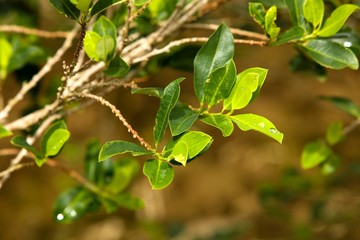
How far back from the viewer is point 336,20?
0.87 meters

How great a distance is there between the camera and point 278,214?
5.92ft

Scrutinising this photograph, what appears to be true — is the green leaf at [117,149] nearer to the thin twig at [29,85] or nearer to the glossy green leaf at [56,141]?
the glossy green leaf at [56,141]

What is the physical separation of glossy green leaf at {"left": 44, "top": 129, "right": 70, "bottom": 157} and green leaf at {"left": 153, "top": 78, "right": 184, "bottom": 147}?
21cm

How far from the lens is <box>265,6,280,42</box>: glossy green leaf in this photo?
0.82 meters

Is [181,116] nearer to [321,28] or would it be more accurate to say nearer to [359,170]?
[321,28]

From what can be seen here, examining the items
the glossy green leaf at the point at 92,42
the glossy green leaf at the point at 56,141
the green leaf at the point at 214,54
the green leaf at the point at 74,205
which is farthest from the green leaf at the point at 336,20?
the green leaf at the point at 74,205

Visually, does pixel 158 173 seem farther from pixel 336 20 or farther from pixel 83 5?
pixel 336 20

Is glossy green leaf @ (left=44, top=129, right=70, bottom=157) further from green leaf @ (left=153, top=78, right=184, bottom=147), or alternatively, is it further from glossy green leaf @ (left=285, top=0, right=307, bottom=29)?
glossy green leaf @ (left=285, top=0, right=307, bottom=29)

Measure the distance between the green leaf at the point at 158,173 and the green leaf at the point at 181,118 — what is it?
0.05 meters

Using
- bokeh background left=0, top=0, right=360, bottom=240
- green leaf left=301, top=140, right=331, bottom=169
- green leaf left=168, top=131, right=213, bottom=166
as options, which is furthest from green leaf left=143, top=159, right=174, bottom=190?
bokeh background left=0, top=0, right=360, bottom=240

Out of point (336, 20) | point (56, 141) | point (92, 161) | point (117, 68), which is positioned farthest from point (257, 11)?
point (92, 161)

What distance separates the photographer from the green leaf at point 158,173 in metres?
0.73

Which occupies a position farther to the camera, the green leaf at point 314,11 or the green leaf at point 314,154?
the green leaf at point 314,154

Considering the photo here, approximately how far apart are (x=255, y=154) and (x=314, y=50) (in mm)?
1977
